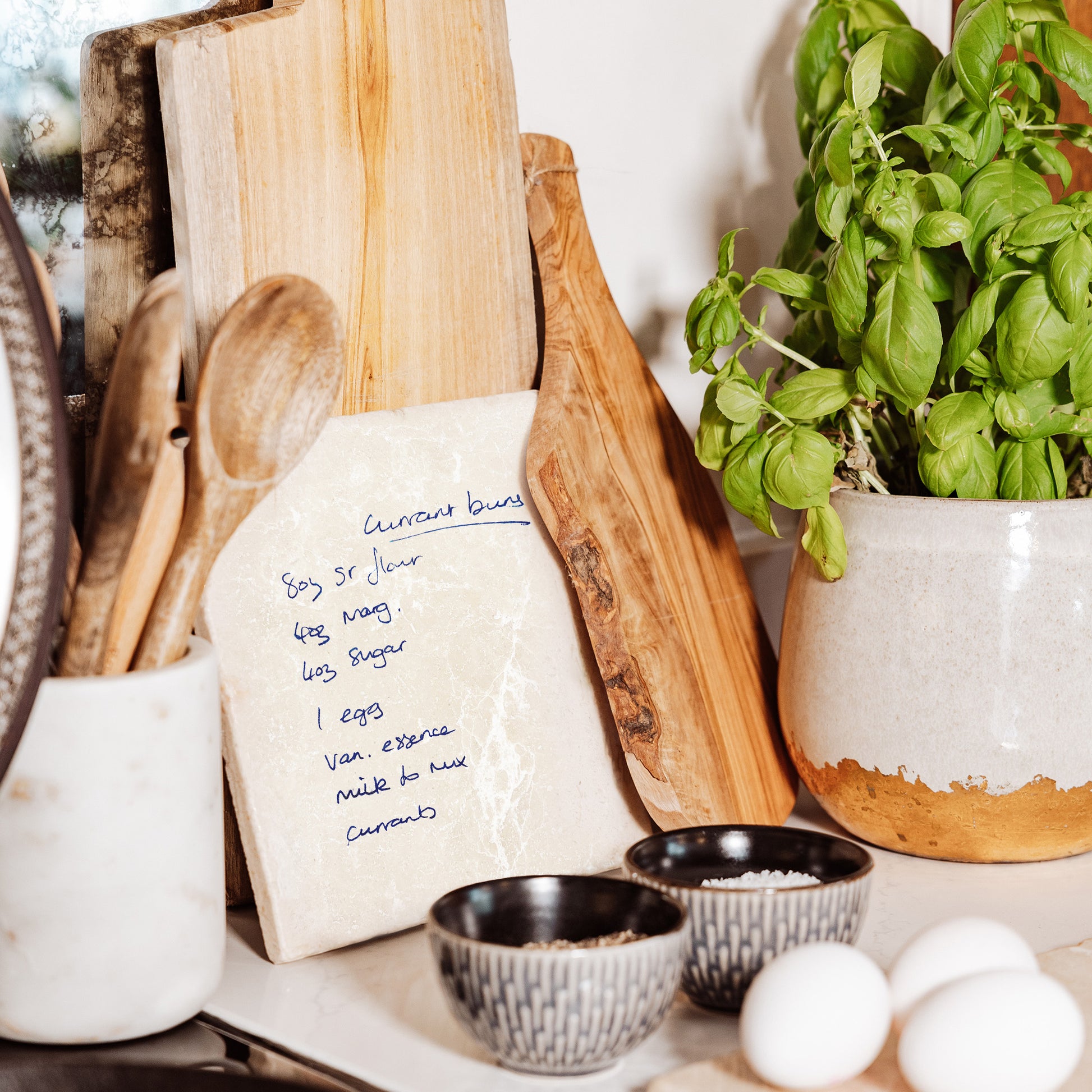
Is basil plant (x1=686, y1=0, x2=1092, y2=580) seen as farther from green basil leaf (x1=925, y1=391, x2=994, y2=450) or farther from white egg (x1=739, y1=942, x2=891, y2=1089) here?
white egg (x1=739, y1=942, x2=891, y2=1089)

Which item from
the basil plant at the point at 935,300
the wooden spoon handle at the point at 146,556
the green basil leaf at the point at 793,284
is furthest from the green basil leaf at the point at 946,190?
the wooden spoon handle at the point at 146,556

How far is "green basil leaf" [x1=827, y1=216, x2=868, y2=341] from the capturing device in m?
0.75

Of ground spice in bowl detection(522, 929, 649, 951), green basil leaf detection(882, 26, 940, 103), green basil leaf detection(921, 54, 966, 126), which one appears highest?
green basil leaf detection(882, 26, 940, 103)

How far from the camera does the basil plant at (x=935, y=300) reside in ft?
2.43

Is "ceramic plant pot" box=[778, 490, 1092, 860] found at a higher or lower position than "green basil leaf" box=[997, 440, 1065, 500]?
lower

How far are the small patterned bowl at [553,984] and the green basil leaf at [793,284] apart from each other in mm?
428

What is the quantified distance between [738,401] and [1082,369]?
21cm

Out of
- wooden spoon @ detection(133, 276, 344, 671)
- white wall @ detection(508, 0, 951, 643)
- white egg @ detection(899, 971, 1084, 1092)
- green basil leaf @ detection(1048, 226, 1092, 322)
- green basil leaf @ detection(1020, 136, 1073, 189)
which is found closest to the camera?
white egg @ detection(899, 971, 1084, 1092)

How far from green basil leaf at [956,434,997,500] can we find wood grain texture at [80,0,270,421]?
1.67 feet

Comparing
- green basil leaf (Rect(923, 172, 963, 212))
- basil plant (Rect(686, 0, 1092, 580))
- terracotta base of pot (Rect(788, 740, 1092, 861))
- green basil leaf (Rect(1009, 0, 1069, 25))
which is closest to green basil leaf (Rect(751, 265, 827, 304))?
basil plant (Rect(686, 0, 1092, 580))

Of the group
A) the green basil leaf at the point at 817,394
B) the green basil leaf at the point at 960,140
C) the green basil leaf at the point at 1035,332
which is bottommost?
the green basil leaf at the point at 817,394

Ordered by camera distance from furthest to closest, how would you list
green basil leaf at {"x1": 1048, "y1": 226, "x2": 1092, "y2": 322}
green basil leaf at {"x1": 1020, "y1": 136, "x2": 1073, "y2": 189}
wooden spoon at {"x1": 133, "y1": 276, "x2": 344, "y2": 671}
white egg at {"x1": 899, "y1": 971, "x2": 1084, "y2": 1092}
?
green basil leaf at {"x1": 1020, "y1": 136, "x2": 1073, "y2": 189} < green basil leaf at {"x1": 1048, "y1": 226, "x2": 1092, "y2": 322} < wooden spoon at {"x1": 133, "y1": 276, "x2": 344, "y2": 671} < white egg at {"x1": 899, "y1": 971, "x2": 1084, "y2": 1092}

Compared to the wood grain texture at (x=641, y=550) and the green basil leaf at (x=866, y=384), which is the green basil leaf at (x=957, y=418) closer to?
the green basil leaf at (x=866, y=384)

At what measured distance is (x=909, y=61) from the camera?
2.88ft
